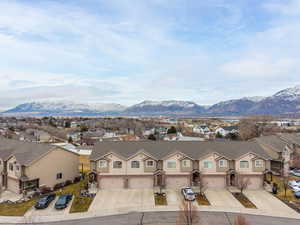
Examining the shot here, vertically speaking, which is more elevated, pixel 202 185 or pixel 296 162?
pixel 296 162

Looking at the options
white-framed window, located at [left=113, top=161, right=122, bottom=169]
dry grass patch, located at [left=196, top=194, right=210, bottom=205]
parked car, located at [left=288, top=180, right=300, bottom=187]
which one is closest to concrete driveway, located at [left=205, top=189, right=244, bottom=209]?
dry grass patch, located at [left=196, top=194, right=210, bottom=205]

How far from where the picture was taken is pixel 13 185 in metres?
33.4

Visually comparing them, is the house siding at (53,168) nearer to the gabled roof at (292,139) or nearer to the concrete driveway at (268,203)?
the concrete driveway at (268,203)

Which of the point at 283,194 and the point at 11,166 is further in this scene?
the point at 11,166

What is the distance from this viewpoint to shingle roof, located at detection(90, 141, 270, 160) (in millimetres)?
35219

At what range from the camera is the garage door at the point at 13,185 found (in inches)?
1284

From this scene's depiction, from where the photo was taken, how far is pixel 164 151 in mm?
36250

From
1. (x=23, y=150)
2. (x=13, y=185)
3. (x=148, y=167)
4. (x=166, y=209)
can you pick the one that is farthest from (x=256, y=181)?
(x=23, y=150)

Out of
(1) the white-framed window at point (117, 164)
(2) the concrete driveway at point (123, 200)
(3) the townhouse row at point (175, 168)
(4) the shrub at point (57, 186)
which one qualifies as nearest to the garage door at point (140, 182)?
(3) the townhouse row at point (175, 168)

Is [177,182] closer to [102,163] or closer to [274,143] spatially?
[102,163]

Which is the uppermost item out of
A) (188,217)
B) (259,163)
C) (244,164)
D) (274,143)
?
(274,143)

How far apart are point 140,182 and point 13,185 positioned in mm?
19455

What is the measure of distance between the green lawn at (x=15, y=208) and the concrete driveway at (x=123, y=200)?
8.12 m

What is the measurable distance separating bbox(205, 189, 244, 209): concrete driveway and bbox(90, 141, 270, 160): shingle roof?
5.52 meters
